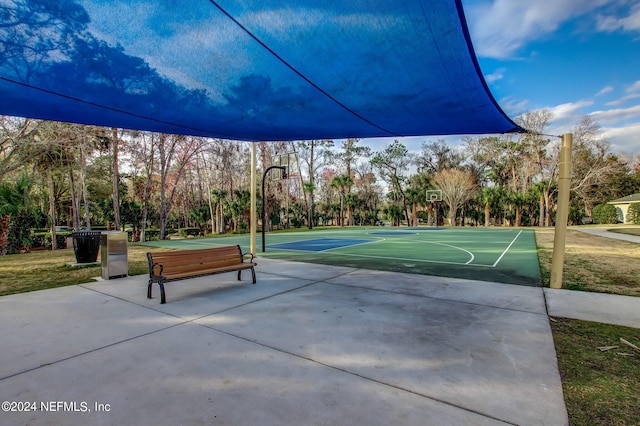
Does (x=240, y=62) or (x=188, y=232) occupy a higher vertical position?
(x=240, y=62)

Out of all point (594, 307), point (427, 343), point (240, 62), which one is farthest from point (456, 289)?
point (240, 62)

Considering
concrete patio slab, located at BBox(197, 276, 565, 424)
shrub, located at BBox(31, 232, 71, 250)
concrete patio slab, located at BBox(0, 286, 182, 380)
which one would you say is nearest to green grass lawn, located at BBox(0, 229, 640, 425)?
concrete patio slab, located at BBox(197, 276, 565, 424)

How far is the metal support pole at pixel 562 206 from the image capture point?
5602mm

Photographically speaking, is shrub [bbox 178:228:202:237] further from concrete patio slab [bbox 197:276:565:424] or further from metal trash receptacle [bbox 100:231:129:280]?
concrete patio slab [bbox 197:276:565:424]

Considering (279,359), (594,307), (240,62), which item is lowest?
(594,307)

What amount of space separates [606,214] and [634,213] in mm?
4513

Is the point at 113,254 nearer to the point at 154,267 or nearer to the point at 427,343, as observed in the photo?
the point at 154,267

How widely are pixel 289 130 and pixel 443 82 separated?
12.1 feet

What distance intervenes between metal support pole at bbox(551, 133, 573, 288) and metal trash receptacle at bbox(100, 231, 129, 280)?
831cm

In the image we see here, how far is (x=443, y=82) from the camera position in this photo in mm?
3885

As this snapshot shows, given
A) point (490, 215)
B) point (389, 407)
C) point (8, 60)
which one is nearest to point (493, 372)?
point (389, 407)

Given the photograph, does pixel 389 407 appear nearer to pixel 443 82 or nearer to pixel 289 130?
pixel 443 82

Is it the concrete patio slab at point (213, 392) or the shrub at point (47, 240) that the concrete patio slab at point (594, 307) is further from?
the shrub at point (47, 240)

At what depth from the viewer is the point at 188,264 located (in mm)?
5273
